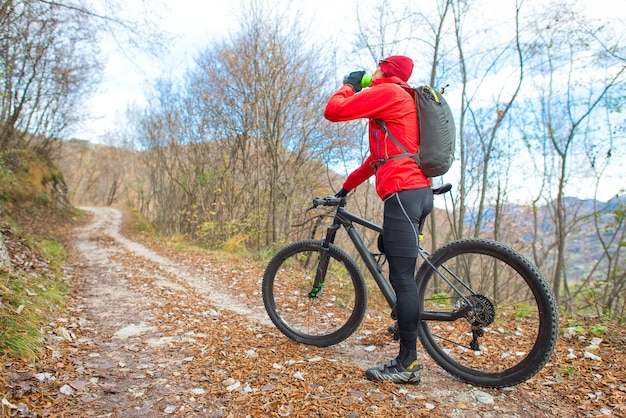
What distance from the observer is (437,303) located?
269cm

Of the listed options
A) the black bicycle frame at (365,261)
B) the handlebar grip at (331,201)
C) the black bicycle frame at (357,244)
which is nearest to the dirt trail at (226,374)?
the black bicycle frame at (365,261)

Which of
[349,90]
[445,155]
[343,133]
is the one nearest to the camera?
[445,155]

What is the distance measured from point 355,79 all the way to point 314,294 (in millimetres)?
1864

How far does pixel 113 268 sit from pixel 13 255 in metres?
2.47

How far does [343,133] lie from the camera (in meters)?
10.8

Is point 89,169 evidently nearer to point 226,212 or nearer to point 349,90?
point 226,212

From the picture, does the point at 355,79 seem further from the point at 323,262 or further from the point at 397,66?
the point at 323,262

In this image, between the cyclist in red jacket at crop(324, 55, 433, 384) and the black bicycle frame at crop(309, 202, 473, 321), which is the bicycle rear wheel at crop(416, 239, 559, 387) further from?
the cyclist in red jacket at crop(324, 55, 433, 384)

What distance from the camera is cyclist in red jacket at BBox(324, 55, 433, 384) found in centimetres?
232

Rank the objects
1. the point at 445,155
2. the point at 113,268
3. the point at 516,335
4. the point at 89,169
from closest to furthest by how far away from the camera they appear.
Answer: the point at 445,155 < the point at 516,335 < the point at 113,268 < the point at 89,169

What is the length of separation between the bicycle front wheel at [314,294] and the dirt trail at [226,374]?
0.49 feet

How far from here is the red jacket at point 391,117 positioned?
231 cm

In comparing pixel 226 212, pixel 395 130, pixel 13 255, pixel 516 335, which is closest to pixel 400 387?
pixel 516 335

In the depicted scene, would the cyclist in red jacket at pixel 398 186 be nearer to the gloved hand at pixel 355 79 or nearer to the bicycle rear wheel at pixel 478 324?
the gloved hand at pixel 355 79
